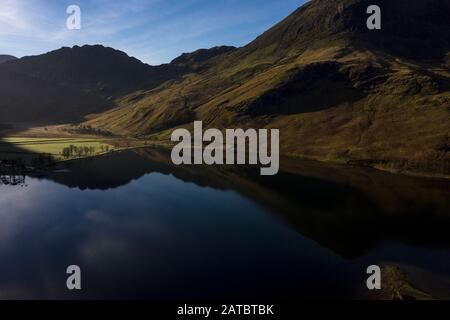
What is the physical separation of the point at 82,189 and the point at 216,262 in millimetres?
82903

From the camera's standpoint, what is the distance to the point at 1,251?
2985 inches

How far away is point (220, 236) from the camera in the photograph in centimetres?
8562

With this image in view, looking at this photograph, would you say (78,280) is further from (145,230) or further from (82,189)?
(82,189)

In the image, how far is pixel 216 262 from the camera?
232ft

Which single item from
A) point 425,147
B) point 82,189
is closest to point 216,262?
point 82,189

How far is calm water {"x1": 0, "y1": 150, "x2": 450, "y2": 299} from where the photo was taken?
205 ft

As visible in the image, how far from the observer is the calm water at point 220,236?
6247 cm
